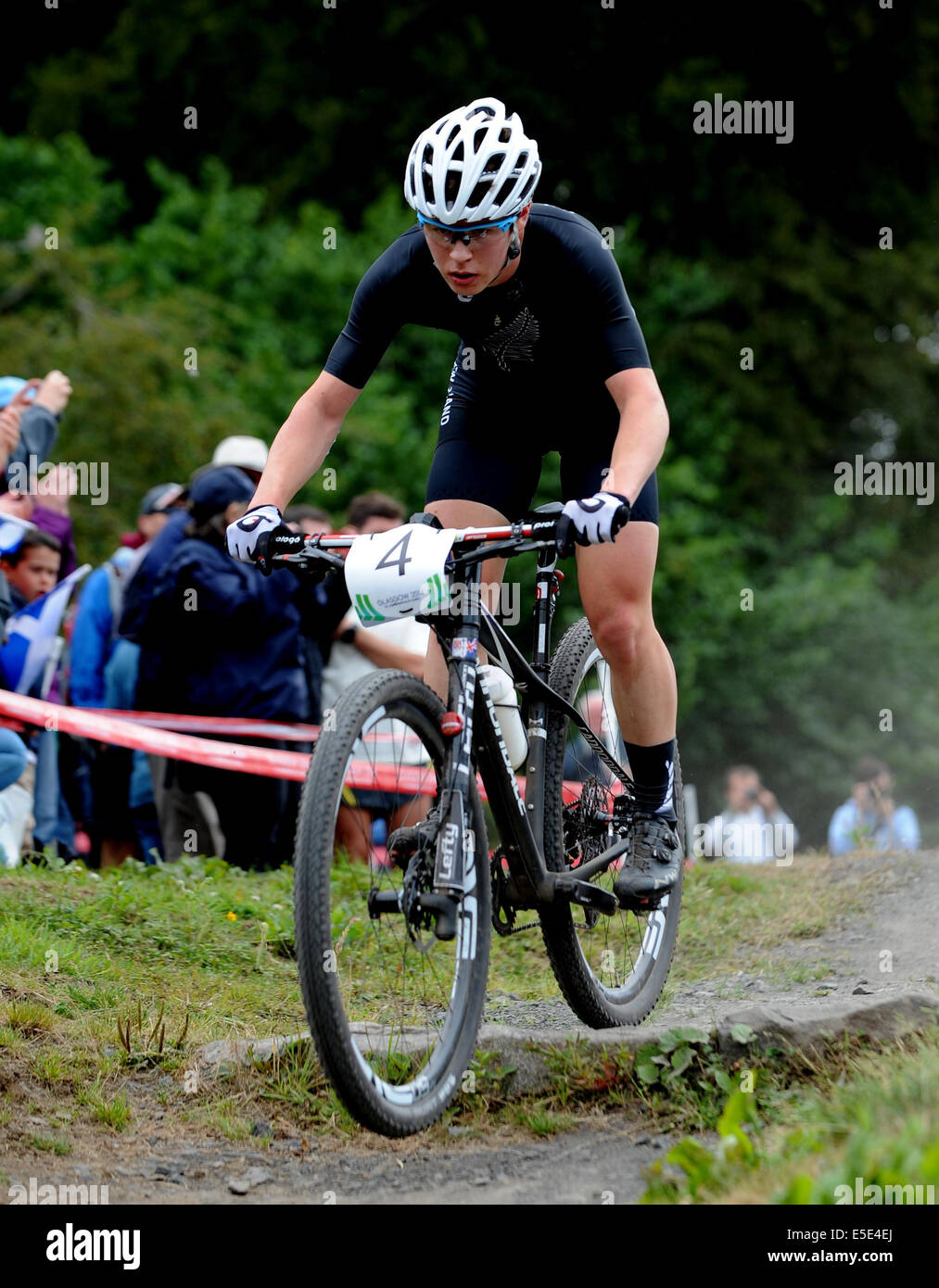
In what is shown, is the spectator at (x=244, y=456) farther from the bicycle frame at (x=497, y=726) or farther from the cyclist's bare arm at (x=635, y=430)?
the cyclist's bare arm at (x=635, y=430)

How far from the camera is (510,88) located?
18953 mm

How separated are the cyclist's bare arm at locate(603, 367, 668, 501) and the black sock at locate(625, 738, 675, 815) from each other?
1.00 meters

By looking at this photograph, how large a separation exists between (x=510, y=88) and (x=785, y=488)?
6.39 meters

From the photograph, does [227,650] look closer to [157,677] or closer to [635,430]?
[157,677]

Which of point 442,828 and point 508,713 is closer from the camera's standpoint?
point 442,828

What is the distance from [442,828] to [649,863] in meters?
1.23

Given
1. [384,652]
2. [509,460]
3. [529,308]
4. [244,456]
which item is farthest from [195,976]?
[244,456]

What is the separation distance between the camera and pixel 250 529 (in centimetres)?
387

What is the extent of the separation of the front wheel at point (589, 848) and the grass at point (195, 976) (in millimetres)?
356

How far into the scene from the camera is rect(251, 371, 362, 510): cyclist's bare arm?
13.7 feet

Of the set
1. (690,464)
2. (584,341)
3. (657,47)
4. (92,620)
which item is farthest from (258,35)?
(584,341)

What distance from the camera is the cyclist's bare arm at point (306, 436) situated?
4.18 m

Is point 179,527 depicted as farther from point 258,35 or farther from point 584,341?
point 258,35
